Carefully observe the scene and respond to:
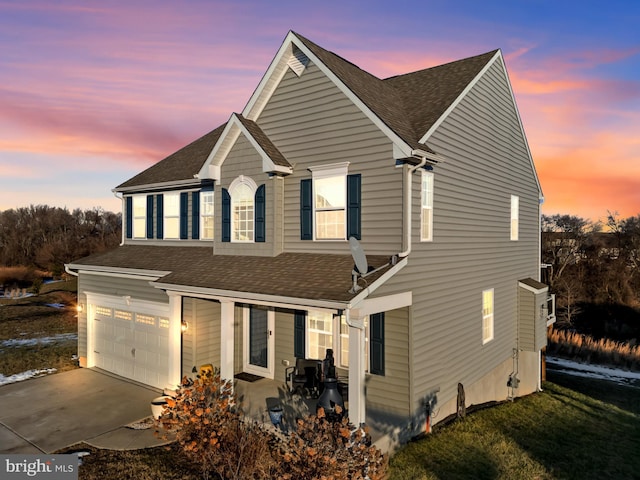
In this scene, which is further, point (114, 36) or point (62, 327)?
point (62, 327)

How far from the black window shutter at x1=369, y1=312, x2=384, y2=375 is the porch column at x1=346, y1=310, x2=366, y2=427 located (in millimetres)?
1920

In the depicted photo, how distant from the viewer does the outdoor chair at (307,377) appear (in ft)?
36.4

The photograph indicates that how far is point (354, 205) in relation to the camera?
10.3m

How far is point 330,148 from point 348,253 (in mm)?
2745

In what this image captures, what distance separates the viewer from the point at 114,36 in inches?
559

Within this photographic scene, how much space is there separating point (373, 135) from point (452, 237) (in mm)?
3825

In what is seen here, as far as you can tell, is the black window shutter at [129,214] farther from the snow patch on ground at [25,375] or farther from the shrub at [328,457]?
the shrub at [328,457]

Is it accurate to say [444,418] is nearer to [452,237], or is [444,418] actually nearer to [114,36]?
[452,237]

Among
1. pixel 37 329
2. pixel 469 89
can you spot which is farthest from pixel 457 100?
pixel 37 329

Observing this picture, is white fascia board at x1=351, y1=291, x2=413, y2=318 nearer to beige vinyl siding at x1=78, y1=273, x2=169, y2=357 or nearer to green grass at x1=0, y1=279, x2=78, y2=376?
beige vinyl siding at x1=78, y1=273, x2=169, y2=357

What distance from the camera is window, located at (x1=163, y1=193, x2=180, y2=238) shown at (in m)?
15.6

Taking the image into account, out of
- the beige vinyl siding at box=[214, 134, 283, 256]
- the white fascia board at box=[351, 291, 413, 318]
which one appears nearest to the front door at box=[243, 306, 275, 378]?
the beige vinyl siding at box=[214, 134, 283, 256]

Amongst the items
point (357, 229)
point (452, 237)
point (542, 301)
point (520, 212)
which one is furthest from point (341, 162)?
point (542, 301)

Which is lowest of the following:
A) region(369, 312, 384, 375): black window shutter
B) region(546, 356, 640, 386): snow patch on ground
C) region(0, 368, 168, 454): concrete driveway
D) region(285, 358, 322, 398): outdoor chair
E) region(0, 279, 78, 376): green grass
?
region(546, 356, 640, 386): snow patch on ground
